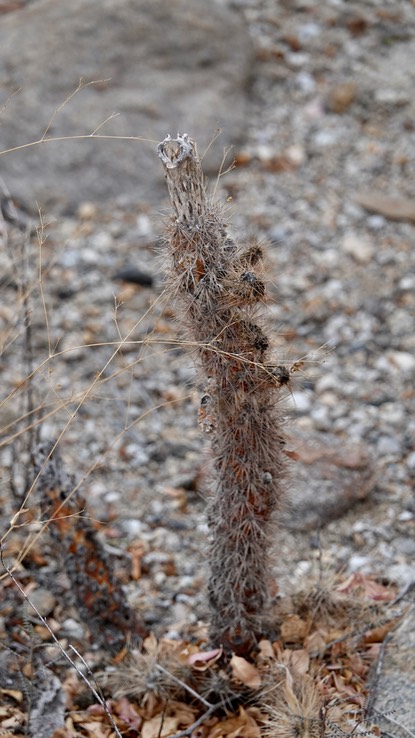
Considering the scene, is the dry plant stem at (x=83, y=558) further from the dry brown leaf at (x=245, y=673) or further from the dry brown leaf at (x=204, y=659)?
the dry brown leaf at (x=245, y=673)

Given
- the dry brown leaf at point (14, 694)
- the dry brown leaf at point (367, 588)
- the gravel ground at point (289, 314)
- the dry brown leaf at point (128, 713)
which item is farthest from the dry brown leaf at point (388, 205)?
the dry brown leaf at point (14, 694)

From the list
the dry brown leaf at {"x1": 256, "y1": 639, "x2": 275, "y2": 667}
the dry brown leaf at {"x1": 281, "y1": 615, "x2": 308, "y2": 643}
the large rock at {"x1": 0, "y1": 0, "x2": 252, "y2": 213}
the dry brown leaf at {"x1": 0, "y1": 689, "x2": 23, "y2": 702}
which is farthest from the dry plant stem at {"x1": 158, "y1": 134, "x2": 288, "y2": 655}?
the large rock at {"x1": 0, "y1": 0, "x2": 252, "y2": 213}

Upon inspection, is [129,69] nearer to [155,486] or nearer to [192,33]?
[192,33]

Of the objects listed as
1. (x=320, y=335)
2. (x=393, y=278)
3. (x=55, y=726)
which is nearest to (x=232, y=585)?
(x=55, y=726)

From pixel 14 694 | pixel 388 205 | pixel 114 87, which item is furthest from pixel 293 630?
pixel 114 87

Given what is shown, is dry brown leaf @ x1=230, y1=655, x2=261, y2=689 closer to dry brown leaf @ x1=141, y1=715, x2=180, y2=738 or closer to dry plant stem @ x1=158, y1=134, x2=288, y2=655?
dry plant stem @ x1=158, y1=134, x2=288, y2=655

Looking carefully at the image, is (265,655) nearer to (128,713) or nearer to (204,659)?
(204,659)
